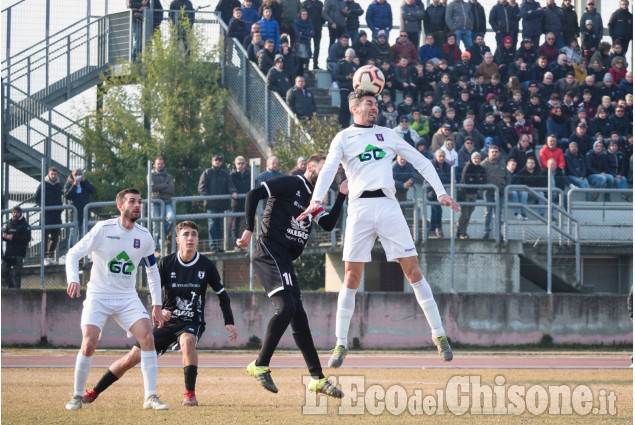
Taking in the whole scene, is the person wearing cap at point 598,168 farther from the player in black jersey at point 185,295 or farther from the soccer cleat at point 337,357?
the soccer cleat at point 337,357

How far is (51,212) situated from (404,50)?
10.2 metres

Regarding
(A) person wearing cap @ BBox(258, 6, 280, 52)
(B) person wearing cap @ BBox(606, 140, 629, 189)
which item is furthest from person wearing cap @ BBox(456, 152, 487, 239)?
(A) person wearing cap @ BBox(258, 6, 280, 52)

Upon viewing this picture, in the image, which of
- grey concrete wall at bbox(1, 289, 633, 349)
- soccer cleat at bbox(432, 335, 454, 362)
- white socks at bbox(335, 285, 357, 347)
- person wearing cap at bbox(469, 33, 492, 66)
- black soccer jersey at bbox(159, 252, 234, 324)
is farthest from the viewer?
person wearing cap at bbox(469, 33, 492, 66)

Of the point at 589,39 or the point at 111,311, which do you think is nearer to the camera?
the point at 111,311

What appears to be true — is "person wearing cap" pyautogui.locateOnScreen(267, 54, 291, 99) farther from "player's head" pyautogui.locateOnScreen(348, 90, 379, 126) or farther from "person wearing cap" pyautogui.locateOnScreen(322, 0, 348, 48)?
"player's head" pyautogui.locateOnScreen(348, 90, 379, 126)

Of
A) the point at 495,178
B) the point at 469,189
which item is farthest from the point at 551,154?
the point at 469,189

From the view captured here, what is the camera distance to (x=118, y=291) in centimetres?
1174

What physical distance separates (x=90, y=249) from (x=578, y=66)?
64.2ft

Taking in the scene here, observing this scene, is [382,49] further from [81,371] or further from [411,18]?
[81,371]

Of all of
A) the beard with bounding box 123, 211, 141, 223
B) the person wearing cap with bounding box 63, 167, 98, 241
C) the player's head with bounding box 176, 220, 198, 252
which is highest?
the person wearing cap with bounding box 63, 167, 98, 241

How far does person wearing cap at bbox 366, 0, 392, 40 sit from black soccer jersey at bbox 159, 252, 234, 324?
16.7m

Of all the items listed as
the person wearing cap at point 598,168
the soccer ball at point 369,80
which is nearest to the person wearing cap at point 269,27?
the person wearing cap at point 598,168

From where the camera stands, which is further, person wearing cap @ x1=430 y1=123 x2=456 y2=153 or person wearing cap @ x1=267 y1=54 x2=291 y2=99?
person wearing cap @ x1=267 y1=54 x2=291 y2=99

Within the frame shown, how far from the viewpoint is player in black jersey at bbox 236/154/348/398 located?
451 inches
